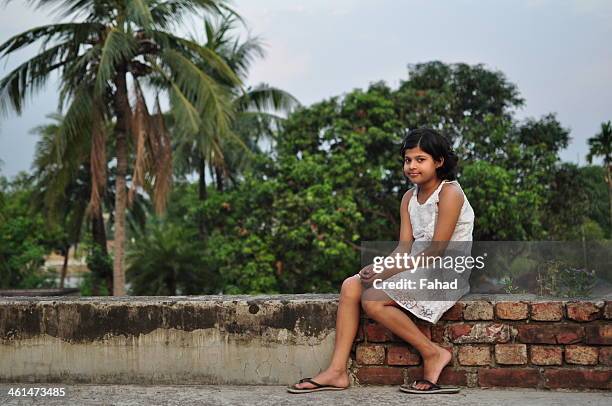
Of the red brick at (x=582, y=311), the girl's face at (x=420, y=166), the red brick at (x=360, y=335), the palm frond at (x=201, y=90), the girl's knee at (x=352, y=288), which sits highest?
the palm frond at (x=201, y=90)

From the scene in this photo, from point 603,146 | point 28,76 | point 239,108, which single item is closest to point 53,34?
point 28,76

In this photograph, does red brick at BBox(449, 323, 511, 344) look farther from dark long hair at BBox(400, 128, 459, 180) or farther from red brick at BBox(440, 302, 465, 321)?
dark long hair at BBox(400, 128, 459, 180)

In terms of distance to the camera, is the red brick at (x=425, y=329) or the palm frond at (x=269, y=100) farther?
the palm frond at (x=269, y=100)

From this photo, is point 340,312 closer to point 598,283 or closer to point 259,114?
point 598,283

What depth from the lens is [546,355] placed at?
3090 mm

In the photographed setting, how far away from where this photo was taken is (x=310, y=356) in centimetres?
332

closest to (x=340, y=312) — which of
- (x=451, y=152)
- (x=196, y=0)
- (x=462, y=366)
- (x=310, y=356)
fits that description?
(x=310, y=356)

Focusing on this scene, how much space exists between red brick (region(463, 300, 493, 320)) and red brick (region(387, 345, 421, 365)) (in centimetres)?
32

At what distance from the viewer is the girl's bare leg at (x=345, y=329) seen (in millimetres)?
3143

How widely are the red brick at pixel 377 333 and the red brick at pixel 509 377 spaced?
1.58 ft

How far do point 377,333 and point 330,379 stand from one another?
0.34 m

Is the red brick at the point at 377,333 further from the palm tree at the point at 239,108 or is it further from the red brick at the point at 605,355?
the palm tree at the point at 239,108

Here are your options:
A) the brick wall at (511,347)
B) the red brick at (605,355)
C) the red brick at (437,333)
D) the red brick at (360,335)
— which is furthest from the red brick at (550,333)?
the red brick at (360,335)

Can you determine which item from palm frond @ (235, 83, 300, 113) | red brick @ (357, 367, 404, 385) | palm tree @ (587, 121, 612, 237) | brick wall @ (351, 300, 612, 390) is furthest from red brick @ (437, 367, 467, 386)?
palm tree @ (587, 121, 612, 237)
